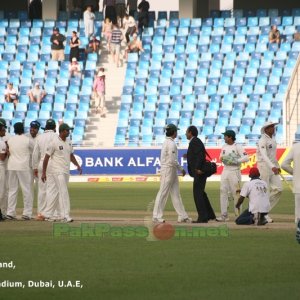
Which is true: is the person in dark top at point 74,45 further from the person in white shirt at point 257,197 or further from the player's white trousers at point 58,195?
the person in white shirt at point 257,197

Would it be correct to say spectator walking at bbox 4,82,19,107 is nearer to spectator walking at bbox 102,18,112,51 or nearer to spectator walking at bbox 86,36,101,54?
spectator walking at bbox 86,36,101,54

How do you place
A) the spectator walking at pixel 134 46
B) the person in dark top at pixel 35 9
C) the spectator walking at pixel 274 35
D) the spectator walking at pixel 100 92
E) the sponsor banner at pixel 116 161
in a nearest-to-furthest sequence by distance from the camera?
the sponsor banner at pixel 116 161 → the spectator walking at pixel 100 92 → the spectator walking at pixel 274 35 → the spectator walking at pixel 134 46 → the person in dark top at pixel 35 9

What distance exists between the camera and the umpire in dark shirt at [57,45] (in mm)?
53844

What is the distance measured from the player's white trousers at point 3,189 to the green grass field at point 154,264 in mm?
1825

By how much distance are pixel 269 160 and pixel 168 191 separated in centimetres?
205

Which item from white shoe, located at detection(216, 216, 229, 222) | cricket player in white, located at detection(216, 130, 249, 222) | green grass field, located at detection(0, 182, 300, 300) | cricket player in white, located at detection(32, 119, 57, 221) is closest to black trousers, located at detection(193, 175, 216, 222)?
white shoe, located at detection(216, 216, 229, 222)

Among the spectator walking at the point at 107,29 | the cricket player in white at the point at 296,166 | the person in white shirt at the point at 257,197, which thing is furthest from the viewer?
the spectator walking at the point at 107,29

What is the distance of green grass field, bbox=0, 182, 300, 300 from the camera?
12.8 m

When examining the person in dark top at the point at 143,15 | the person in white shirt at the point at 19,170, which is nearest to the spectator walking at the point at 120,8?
the person in dark top at the point at 143,15

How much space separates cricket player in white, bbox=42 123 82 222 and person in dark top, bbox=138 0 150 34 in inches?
1224

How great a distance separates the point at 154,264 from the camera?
1534 cm

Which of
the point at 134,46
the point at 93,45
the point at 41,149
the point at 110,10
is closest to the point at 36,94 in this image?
the point at 93,45

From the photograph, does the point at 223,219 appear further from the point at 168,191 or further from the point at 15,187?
the point at 15,187

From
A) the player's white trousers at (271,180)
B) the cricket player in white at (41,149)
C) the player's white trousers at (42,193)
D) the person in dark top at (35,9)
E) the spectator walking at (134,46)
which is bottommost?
the player's white trousers at (42,193)
